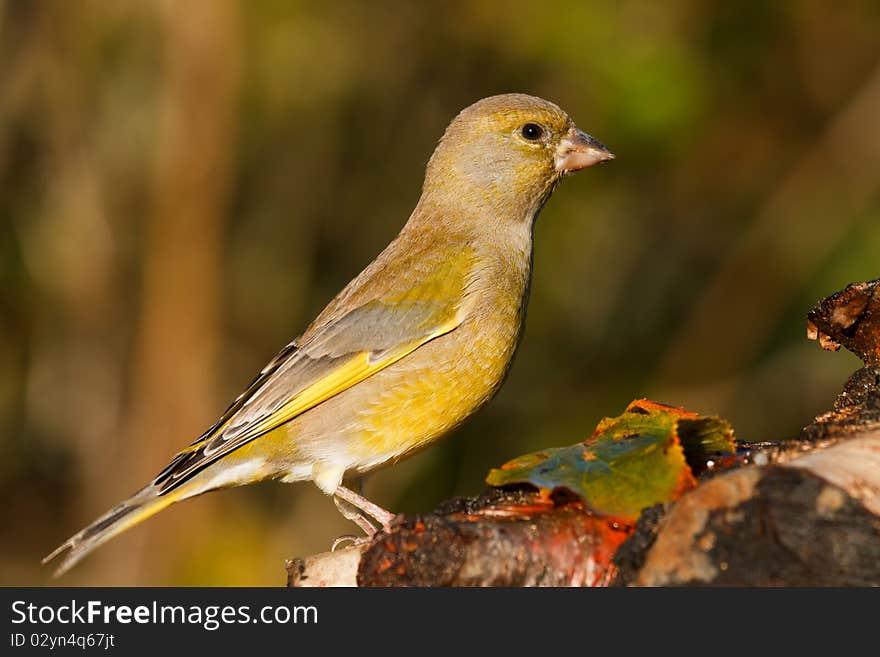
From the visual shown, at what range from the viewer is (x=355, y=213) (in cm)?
873

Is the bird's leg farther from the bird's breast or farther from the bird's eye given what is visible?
the bird's eye

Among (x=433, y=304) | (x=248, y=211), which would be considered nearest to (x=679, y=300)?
(x=248, y=211)

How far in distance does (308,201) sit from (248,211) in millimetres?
431

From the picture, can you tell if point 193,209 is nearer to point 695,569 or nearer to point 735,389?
point 735,389

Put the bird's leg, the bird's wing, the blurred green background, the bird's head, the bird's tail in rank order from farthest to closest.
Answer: the blurred green background
the bird's head
the bird's wing
the bird's leg
the bird's tail

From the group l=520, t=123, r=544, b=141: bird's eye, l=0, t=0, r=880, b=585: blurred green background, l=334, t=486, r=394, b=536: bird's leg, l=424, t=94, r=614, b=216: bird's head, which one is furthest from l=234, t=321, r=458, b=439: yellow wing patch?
l=0, t=0, r=880, b=585: blurred green background

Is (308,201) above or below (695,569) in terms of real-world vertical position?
above

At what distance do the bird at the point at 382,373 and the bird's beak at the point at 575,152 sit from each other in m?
0.07

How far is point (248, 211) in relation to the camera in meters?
8.66

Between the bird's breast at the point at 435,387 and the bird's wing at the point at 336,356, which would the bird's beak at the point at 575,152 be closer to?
the bird's wing at the point at 336,356

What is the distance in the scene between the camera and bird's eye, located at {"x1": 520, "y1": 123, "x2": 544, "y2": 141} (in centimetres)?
546

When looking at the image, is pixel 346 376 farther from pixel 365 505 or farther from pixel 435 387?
pixel 365 505

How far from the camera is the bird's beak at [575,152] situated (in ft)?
17.9

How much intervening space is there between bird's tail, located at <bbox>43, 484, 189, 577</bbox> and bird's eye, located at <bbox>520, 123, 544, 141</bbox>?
2.20 meters
